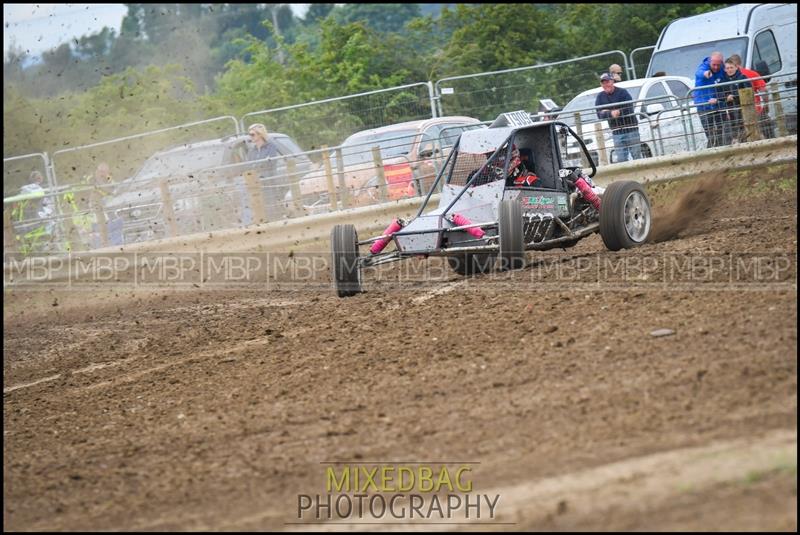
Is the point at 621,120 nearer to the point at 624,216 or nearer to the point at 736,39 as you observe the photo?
the point at 736,39

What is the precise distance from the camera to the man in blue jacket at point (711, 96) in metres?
13.3

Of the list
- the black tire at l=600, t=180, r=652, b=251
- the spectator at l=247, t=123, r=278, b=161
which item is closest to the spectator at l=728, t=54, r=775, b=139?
the black tire at l=600, t=180, r=652, b=251

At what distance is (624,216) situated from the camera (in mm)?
9797

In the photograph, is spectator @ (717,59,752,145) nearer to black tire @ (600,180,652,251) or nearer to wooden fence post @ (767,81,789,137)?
wooden fence post @ (767,81,789,137)

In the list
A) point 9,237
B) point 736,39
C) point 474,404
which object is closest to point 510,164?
point 474,404

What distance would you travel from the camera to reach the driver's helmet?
988 cm

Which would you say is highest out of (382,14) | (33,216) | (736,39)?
(382,14)

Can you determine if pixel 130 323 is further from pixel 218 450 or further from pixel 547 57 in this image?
pixel 547 57

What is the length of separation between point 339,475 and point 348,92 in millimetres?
17587

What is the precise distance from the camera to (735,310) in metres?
6.36

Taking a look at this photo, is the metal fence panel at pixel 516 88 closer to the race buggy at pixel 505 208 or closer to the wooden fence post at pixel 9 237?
the race buggy at pixel 505 208

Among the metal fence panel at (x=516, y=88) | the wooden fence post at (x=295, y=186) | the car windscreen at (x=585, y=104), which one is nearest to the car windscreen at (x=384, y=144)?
the wooden fence post at (x=295, y=186)

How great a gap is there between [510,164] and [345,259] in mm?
1853
